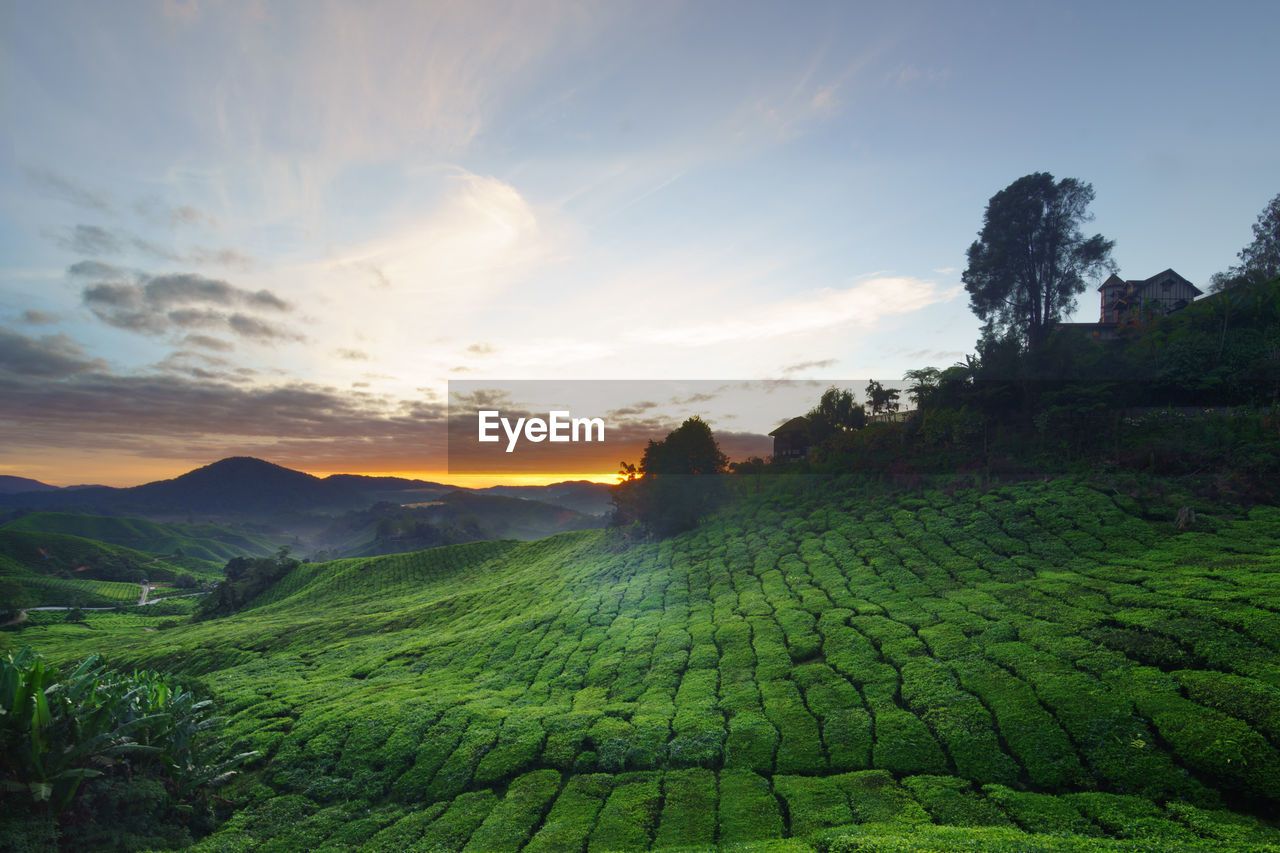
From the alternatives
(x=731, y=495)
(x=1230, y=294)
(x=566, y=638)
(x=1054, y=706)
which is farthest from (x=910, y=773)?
(x=1230, y=294)

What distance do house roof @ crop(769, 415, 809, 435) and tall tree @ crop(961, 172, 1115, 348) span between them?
2085 centimetres

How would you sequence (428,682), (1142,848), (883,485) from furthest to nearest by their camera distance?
(883,485) < (428,682) < (1142,848)

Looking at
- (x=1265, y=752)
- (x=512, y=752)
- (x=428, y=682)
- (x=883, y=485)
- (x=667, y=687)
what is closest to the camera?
(x=1265, y=752)

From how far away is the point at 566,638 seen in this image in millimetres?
25594

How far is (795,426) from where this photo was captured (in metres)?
63.4

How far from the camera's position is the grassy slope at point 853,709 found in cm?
1123

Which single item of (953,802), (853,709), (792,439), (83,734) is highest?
(792,439)

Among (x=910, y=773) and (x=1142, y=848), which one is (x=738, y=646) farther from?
(x=1142, y=848)

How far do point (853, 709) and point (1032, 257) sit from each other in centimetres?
4739

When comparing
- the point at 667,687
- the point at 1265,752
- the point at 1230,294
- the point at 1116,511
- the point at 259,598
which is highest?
the point at 1230,294

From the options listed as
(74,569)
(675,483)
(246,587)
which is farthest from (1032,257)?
(74,569)

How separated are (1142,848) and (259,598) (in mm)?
84651

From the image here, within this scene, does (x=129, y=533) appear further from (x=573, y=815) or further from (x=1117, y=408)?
(x=1117, y=408)

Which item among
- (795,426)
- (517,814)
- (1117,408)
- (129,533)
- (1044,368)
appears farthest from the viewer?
(129,533)
